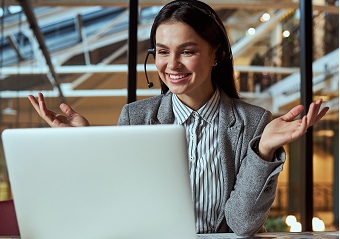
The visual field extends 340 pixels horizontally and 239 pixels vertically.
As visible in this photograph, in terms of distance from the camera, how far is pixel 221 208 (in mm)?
A: 1877

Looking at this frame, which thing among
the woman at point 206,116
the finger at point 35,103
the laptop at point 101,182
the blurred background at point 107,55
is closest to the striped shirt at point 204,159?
the woman at point 206,116

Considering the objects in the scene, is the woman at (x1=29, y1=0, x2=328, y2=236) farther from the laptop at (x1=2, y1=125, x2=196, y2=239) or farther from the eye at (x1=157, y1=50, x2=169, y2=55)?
the laptop at (x1=2, y1=125, x2=196, y2=239)

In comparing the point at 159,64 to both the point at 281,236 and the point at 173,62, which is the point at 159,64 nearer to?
the point at 173,62

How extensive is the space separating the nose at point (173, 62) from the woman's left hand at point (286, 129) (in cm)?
40

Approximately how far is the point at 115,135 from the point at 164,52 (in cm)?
78

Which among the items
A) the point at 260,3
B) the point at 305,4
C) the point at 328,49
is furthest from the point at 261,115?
the point at 328,49

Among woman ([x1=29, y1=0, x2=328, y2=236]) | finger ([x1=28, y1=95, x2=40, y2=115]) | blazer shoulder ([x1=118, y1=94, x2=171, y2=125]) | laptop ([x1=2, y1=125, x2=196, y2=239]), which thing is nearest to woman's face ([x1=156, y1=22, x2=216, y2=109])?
woman ([x1=29, y1=0, x2=328, y2=236])

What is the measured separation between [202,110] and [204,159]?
173 mm

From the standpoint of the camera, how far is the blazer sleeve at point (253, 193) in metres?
1.67

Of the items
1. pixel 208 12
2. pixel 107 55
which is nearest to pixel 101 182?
pixel 208 12

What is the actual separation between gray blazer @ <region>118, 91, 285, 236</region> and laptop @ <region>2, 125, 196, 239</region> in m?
0.44

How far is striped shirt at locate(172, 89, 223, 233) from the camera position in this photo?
1.90 m

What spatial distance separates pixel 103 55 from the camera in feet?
17.1

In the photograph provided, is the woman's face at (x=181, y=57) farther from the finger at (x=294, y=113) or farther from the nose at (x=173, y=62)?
the finger at (x=294, y=113)
